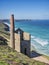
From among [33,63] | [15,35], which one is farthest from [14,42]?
[33,63]

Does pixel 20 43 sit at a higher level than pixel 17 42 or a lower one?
lower

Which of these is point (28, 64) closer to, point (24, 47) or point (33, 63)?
point (33, 63)

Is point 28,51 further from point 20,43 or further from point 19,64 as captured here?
point 19,64

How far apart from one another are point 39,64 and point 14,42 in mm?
17760

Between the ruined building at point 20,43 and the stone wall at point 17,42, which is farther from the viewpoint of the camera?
the stone wall at point 17,42

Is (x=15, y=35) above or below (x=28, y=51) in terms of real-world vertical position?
above

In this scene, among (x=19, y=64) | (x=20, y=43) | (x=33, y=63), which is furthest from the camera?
(x=20, y=43)

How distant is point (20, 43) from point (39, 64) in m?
16.4

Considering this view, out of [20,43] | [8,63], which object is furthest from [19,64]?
[20,43]

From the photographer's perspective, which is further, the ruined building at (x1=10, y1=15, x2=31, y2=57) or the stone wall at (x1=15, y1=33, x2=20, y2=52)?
the stone wall at (x1=15, y1=33, x2=20, y2=52)

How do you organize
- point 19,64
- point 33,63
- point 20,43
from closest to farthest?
point 19,64
point 33,63
point 20,43

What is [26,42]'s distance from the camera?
28.7 metres

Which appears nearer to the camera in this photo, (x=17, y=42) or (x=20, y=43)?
(x=20, y=43)

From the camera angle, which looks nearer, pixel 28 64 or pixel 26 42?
pixel 28 64
